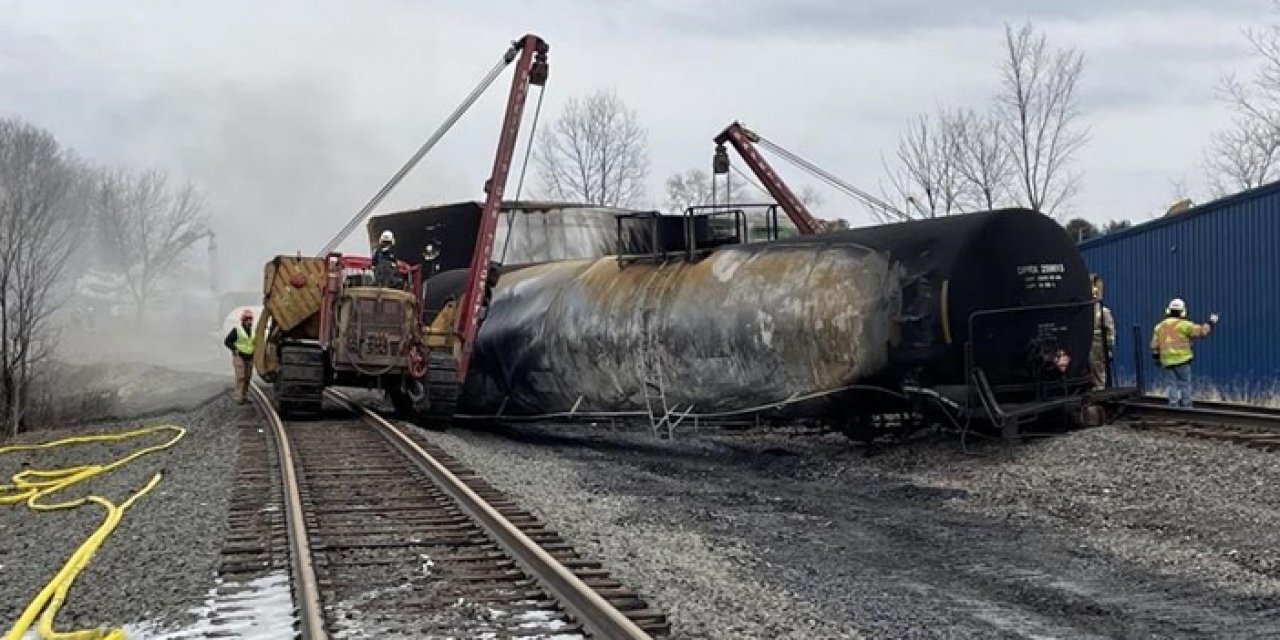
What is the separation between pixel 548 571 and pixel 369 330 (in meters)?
10.6

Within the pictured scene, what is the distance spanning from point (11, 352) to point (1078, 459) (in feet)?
76.7

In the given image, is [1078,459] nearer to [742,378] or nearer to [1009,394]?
[1009,394]

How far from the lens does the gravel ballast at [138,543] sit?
610 centimetres

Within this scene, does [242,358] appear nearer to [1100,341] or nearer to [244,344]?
[244,344]

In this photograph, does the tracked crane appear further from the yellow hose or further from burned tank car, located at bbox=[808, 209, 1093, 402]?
burned tank car, located at bbox=[808, 209, 1093, 402]

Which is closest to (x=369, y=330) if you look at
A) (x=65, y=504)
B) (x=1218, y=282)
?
(x=65, y=504)

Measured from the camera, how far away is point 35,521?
406 inches

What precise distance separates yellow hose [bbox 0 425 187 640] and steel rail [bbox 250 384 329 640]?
0.86m

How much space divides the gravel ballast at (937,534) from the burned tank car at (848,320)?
90 centimetres

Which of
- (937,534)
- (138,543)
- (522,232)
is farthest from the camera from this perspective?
(522,232)

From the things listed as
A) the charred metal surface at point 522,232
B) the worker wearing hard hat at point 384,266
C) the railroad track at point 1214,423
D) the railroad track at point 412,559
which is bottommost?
the railroad track at point 412,559

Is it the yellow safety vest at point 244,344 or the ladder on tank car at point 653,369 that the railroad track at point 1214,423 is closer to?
the ladder on tank car at point 653,369

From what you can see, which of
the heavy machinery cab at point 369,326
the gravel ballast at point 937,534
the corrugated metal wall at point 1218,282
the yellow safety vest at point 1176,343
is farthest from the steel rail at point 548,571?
the corrugated metal wall at point 1218,282

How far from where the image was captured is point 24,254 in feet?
118
